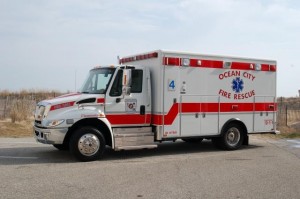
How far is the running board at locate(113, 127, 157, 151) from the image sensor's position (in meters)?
11.0

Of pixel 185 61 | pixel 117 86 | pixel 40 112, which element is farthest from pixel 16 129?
pixel 185 61

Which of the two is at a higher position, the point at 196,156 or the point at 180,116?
the point at 180,116

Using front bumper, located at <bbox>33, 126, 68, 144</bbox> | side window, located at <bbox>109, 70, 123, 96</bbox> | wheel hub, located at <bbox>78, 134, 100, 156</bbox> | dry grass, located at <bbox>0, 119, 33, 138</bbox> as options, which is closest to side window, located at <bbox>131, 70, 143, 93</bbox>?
side window, located at <bbox>109, 70, 123, 96</bbox>

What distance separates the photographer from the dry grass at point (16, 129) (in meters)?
17.2

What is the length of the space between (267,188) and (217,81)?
17.7 ft

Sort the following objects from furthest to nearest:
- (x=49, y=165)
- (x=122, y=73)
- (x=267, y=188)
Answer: (x=122, y=73) → (x=49, y=165) → (x=267, y=188)

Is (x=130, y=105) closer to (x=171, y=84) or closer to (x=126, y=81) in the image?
(x=126, y=81)

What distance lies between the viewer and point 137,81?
11.5 metres

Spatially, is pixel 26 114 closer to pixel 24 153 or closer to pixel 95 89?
pixel 24 153

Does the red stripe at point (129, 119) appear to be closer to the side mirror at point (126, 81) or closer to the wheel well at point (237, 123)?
the side mirror at point (126, 81)

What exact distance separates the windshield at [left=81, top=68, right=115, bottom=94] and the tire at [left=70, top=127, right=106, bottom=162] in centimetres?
116

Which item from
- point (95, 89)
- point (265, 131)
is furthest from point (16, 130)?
point (265, 131)

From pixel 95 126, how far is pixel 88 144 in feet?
2.02

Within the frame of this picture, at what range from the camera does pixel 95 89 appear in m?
11.2
